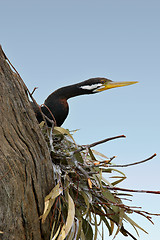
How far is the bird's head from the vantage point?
2154 mm

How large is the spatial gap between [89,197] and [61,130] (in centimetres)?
37

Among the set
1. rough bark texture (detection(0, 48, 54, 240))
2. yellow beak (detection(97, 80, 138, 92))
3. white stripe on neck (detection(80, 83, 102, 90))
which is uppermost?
yellow beak (detection(97, 80, 138, 92))

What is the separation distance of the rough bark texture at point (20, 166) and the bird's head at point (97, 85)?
0.68 metres

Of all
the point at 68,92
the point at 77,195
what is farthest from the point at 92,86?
the point at 77,195

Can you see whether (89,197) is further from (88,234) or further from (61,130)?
(61,130)

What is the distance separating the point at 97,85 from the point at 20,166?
1.06 m

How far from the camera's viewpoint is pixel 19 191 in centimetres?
131

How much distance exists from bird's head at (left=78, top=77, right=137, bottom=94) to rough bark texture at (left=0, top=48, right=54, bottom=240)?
678 mm

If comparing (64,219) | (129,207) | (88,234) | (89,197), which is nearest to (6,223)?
(64,219)

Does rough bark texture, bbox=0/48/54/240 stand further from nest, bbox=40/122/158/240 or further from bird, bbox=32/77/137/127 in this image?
bird, bbox=32/77/137/127

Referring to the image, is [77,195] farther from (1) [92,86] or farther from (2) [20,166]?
(1) [92,86]

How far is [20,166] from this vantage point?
1.34 metres

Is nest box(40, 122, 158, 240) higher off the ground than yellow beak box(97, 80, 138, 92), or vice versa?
yellow beak box(97, 80, 138, 92)

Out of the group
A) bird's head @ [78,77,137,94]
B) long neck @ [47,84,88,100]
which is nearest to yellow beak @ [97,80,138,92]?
bird's head @ [78,77,137,94]
